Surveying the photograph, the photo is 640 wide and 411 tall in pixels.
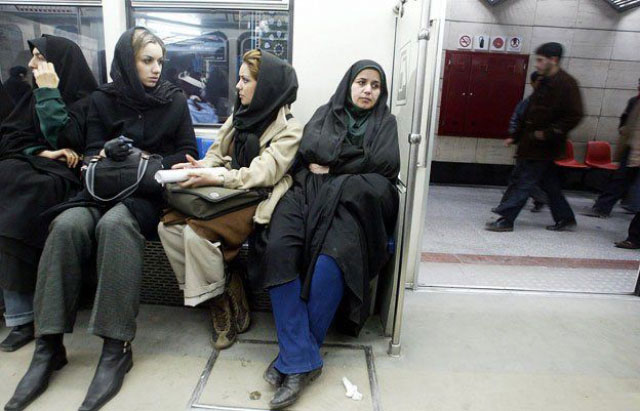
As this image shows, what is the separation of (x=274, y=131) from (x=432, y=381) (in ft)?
4.84

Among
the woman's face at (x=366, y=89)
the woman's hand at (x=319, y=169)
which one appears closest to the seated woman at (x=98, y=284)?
the woman's hand at (x=319, y=169)

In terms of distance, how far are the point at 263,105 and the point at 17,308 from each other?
1595mm

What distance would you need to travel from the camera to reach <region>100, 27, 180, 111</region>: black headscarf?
2.18 m

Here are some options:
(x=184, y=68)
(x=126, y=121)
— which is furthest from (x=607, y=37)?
(x=126, y=121)

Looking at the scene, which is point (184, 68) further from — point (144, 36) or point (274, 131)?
point (274, 131)

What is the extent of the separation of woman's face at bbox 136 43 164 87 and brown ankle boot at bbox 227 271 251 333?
1.16m

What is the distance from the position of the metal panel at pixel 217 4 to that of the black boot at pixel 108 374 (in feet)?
6.92

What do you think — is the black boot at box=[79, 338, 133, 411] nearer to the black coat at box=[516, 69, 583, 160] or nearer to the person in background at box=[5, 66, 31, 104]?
the person in background at box=[5, 66, 31, 104]

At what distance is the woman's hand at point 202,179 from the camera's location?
199cm

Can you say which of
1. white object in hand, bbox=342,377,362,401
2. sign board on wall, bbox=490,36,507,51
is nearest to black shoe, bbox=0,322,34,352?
white object in hand, bbox=342,377,362,401

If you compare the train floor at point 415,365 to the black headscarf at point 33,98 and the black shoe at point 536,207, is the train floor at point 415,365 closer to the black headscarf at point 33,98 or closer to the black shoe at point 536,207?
the black headscarf at point 33,98

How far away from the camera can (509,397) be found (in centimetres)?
184

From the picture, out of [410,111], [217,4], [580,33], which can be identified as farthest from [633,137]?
[580,33]

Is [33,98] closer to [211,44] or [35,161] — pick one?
[35,161]
